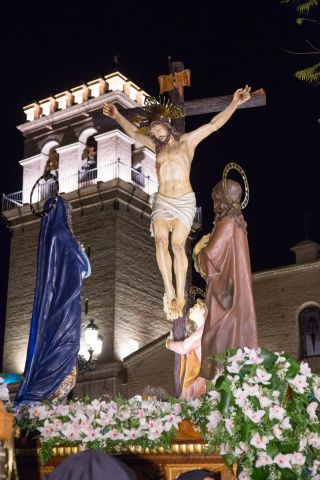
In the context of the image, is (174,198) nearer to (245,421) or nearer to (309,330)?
(245,421)

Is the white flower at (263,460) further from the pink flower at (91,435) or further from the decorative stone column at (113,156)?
the decorative stone column at (113,156)

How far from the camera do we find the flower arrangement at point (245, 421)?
5.07 metres

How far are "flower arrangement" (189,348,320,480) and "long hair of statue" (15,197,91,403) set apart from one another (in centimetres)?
307

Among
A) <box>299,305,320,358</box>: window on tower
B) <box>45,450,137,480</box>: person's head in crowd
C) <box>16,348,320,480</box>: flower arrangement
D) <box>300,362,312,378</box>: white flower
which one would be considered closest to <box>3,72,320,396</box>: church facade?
<box>299,305,320,358</box>: window on tower

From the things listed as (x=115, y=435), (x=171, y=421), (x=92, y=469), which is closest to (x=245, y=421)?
(x=171, y=421)

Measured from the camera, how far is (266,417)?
5.15 metres

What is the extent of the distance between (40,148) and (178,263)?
29.1 metres

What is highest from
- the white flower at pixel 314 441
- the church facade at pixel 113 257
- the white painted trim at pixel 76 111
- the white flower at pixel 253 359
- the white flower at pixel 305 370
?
the white painted trim at pixel 76 111

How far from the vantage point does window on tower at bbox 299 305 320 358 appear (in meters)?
27.8

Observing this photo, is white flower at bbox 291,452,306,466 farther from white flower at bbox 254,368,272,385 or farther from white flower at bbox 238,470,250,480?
white flower at bbox 254,368,272,385

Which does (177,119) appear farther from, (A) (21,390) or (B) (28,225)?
(B) (28,225)

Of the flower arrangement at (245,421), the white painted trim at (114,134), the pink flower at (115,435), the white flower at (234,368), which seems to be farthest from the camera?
the white painted trim at (114,134)

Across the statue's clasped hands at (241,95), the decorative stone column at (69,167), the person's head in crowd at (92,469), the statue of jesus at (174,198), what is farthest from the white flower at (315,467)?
the decorative stone column at (69,167)

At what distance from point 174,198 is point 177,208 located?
143 mm
